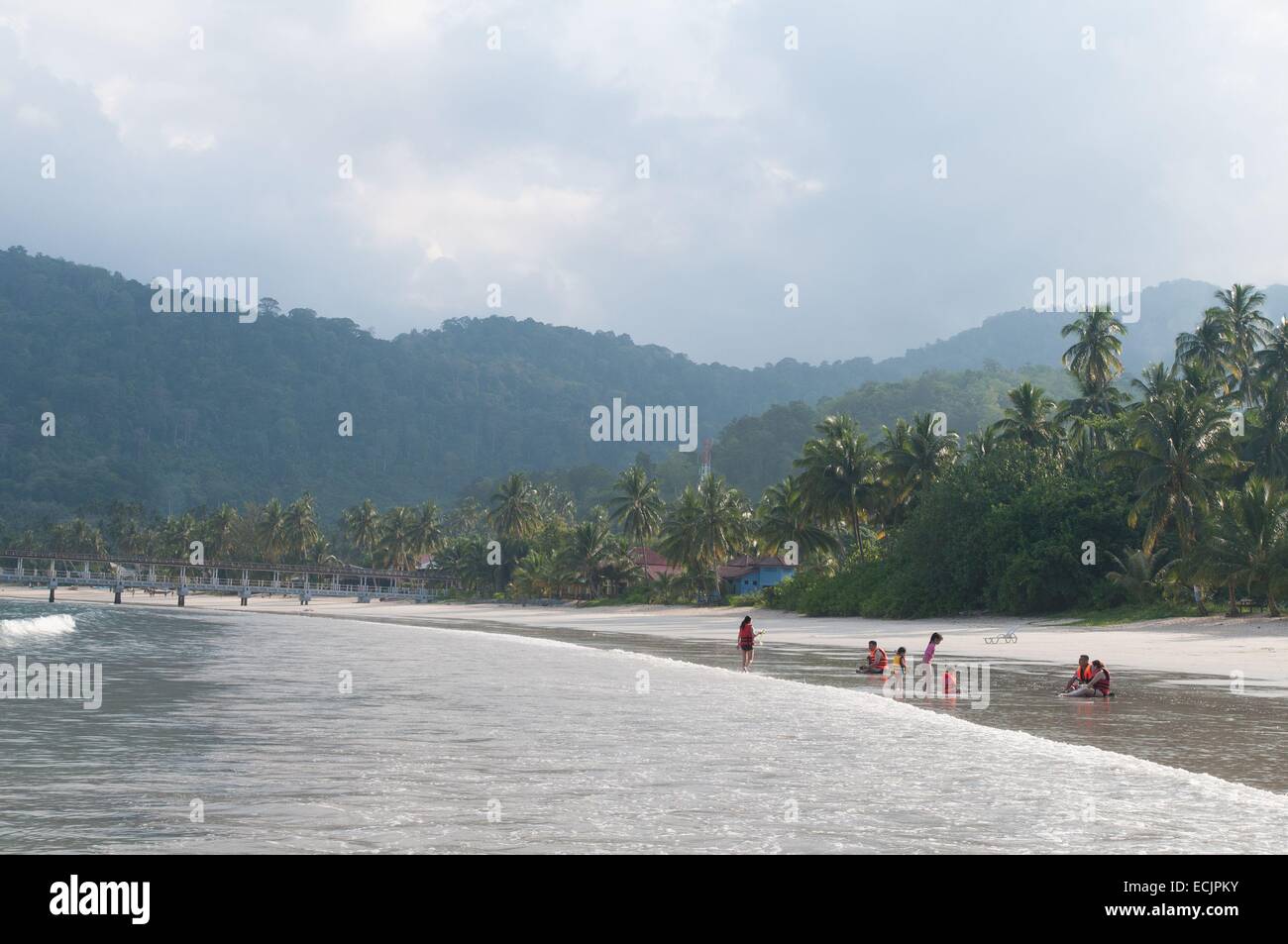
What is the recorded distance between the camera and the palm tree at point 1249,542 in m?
44.1

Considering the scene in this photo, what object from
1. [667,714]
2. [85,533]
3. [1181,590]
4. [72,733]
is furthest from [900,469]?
[85,533]

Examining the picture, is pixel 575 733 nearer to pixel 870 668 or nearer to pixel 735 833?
pixel 735 833

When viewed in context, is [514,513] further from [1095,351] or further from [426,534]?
[1095,351]

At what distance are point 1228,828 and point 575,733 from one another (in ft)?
32.8

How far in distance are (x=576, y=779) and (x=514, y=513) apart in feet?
377

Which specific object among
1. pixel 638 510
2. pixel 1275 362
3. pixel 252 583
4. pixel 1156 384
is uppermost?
pixel 1275 362

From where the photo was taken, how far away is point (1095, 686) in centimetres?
2303

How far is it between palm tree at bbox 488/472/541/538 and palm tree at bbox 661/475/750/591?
36.1 m

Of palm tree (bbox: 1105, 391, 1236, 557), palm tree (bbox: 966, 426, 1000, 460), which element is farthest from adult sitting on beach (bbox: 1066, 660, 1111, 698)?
palm tree (bbox: 966, 426, 1000, 460)

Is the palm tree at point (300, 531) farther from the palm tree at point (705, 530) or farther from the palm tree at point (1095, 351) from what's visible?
the palm tree at point (1095, 351)

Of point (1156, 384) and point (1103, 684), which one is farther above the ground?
point (1156, 384)

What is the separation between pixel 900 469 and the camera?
73250 millimetres

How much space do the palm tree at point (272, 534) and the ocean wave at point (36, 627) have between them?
3960 inches
